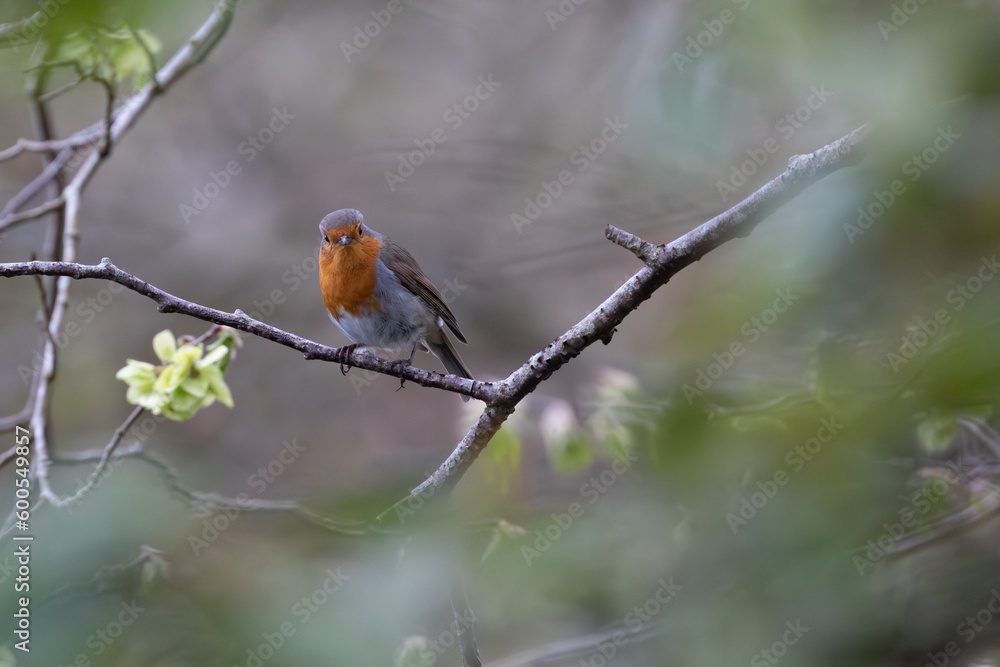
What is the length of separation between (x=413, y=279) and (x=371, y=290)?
262 mm

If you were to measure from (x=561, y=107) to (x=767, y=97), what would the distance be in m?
3.86

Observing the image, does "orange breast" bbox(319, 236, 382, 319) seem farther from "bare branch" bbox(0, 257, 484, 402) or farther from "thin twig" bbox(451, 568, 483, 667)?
"thin twig" bbox(451, 568, 483, 667)

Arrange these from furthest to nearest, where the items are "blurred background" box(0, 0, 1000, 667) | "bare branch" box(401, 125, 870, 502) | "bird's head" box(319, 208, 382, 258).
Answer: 1. "bird's head" box(319, 208, 382, 258)
2. "blurred background" box(0, 0, 1000, 667)
3. "bare branch" box(401, 125, 870, 502)

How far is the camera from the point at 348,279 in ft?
12.2

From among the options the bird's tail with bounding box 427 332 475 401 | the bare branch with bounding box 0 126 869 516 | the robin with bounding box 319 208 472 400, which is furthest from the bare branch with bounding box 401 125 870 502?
the bird's tail with bounding box 427 332 475 401

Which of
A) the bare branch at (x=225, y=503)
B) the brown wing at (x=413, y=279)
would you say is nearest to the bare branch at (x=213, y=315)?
the bare branch at (x=225, y=503)

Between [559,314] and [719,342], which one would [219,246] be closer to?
[559,314]

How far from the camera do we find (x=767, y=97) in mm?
3650

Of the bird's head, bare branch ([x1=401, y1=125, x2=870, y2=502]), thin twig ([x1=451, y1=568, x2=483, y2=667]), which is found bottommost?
thin twig ([x1=451, y1=568, x2=483, y2=667])

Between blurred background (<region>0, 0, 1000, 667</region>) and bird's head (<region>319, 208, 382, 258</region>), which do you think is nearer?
blurred background (<region>0, 0, 1000, 667</region>)

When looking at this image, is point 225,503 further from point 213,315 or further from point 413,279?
point 413,279

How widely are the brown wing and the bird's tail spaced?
6.2 inches

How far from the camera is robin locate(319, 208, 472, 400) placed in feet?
12.2

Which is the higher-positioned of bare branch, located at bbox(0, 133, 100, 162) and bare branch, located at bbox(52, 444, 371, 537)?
bare branch, located at bbox(0, 133, 100, 162)
